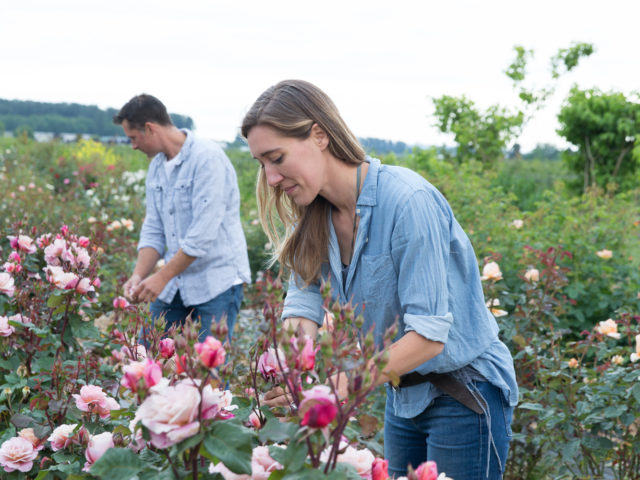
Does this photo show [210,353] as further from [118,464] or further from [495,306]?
[495,306]

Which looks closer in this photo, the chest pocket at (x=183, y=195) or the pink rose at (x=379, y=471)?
the pink rose at (x=379, y=471)

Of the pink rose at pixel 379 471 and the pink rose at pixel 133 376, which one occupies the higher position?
the pink rose at pixel 133 376

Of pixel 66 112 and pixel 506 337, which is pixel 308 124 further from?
pixel 66 112

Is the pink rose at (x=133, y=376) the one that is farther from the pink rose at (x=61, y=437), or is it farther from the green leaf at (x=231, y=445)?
the pink rose at (x=61, y=437)

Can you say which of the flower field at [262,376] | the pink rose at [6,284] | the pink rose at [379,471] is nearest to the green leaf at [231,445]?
the flower field at [262,376]

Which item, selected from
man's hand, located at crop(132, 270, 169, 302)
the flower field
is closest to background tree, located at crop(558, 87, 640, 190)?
the flower field

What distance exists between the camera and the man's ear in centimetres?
150

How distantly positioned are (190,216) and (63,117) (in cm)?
1736

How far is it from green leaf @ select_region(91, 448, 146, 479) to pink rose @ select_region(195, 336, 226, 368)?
199 mm

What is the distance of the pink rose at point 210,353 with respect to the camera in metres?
0.73

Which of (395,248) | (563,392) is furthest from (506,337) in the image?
(395,248)

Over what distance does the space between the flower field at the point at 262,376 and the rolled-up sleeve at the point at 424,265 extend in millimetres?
201

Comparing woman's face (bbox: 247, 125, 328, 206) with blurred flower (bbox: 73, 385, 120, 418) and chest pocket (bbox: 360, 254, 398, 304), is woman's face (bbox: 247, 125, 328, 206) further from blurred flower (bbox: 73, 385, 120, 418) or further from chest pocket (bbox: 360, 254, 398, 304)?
blurred flower (bbox: 73, 385, 120, 418)

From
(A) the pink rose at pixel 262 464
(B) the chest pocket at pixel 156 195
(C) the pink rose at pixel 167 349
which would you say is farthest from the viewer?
(B) the chest pocket at pixel 156 195
